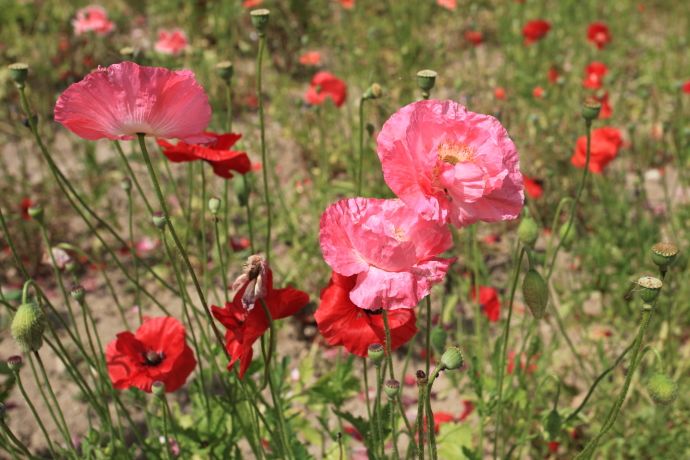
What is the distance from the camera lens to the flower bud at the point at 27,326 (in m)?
1.22

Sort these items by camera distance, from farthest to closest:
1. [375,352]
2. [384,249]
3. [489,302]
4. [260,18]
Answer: [489,302]
[260,18]
[375,352]
[384,249]

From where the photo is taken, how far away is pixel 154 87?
3.74ft

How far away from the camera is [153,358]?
162 centimetres

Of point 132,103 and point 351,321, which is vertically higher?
point 132,103

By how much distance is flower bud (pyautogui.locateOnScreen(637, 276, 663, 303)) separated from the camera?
3.40 ft

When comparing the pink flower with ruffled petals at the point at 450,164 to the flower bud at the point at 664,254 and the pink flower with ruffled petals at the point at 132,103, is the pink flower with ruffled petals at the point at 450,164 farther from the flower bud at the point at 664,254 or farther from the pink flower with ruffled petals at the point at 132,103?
the pink flower with ruffled petals at the point at 132,103

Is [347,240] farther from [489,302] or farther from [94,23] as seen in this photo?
[94,23]

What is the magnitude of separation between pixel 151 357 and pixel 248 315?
1.80 feet

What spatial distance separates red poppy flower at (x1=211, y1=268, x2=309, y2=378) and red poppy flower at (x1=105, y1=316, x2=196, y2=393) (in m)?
0.37

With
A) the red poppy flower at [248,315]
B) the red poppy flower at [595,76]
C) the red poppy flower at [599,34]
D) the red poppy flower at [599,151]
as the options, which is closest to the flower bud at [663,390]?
the red poppy flower at [248,315]

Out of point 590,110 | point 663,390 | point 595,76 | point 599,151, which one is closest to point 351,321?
point 663,390

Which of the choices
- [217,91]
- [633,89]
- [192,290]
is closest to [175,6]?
[217,91]

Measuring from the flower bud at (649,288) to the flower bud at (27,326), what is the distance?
0.99m

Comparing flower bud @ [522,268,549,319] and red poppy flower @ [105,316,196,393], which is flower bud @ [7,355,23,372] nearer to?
red poppy flower @ [105,316,196,393]
